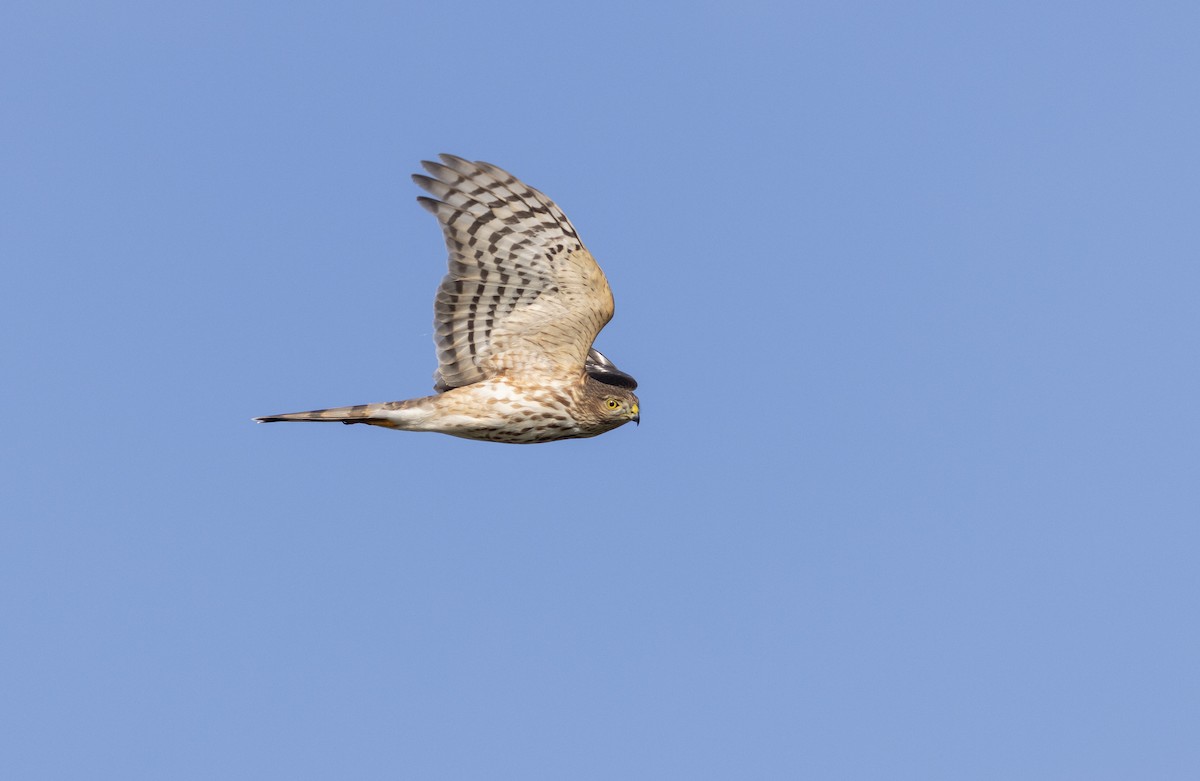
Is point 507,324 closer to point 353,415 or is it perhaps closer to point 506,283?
point 506,283

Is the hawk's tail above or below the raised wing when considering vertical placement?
below

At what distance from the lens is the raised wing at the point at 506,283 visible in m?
13.3

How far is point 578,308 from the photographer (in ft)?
45.3

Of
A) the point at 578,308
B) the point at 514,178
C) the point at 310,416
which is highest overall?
the point at 514,178

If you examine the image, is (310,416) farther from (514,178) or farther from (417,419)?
(514,178)

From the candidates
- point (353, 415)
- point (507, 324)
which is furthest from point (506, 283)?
point (353, 415)

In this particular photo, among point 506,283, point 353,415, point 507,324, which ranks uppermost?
point 506,283

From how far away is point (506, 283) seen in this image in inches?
541

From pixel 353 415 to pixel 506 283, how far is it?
154cm

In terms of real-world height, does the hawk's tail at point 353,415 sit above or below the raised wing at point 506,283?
below

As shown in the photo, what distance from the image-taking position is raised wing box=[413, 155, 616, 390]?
13.3 metres

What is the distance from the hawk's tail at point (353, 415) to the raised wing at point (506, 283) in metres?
0.50

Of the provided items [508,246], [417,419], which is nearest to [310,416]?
[417,419]

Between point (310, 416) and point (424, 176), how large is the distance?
2.03m
